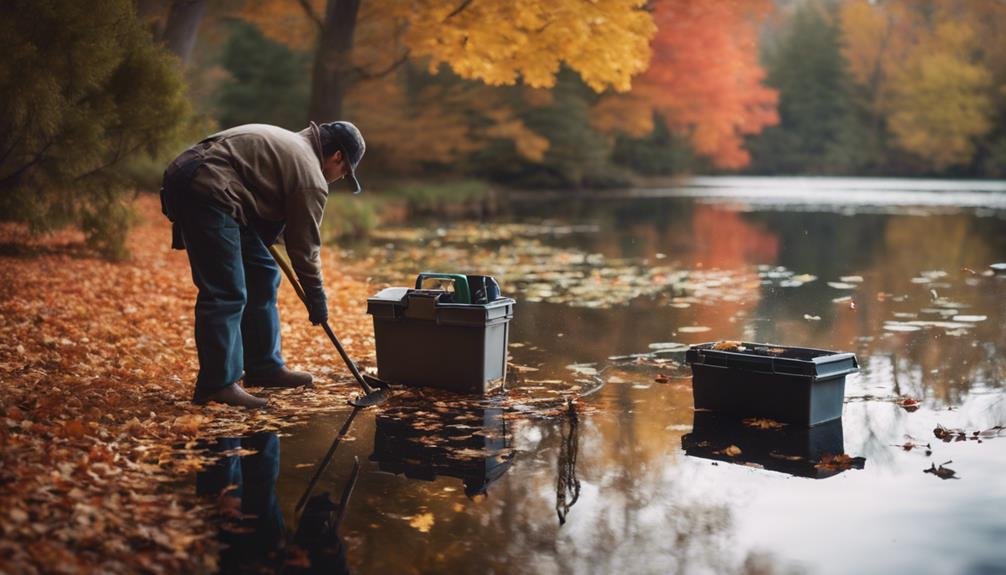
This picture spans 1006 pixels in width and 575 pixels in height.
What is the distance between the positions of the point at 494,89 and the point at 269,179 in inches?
1038

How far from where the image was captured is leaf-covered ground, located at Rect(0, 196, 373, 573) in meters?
3.78

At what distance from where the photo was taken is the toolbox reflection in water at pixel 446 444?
4.87 m

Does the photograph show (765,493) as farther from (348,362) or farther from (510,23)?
(510,23)

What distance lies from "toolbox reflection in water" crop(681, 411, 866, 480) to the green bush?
614 cm

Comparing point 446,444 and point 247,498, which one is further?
point 446,444

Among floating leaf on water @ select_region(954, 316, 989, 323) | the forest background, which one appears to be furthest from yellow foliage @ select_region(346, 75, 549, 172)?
floating leaf on water @ select_region(954, 316, 989, 323)

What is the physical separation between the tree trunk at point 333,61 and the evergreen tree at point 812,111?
4318cm

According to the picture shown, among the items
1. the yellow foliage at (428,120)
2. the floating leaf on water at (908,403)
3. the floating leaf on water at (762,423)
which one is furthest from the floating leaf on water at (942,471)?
the yellow foliage at (428,120)

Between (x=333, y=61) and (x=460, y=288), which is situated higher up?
(x=333, y=61)

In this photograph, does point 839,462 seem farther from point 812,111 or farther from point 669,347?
point 812,111

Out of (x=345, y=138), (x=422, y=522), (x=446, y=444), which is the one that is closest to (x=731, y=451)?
(x=446, y=444)

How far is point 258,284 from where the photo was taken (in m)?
6.39

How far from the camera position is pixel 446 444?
535 cm

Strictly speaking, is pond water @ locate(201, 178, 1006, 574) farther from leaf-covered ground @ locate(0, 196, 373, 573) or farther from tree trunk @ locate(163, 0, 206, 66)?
tree trunk @ locate(163, 0, 206, 66)
